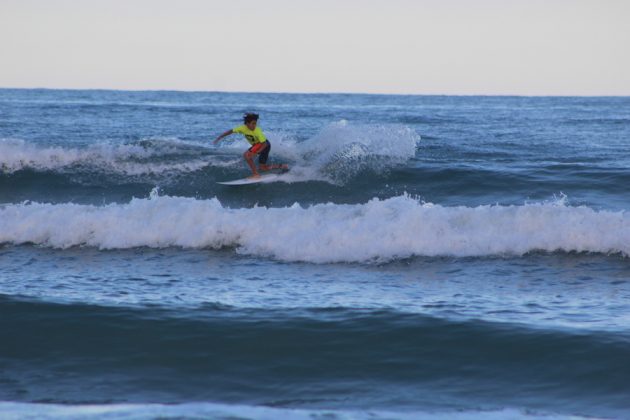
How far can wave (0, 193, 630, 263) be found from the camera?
10633 mm

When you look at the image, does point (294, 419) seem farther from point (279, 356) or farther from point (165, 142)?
point (165, 142)

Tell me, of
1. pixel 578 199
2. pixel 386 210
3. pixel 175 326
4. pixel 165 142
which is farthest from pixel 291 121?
pixel 175 326

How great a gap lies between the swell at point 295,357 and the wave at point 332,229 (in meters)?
3.05

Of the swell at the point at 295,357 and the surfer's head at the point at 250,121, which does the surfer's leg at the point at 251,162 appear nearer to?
the surfer's head at the point at 250,121

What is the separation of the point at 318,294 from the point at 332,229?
263cm

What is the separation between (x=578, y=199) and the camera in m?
15.0

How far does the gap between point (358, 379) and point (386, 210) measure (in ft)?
19.4

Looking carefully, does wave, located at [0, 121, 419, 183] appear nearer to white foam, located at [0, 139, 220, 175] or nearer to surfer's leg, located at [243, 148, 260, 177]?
white foam, located at [0, 139, 220, 175]

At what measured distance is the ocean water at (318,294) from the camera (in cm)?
580

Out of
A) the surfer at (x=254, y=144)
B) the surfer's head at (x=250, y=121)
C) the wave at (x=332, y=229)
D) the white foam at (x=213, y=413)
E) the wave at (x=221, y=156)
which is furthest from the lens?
the wave at (x=221, y=156)

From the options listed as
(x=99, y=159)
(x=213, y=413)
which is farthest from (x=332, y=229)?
(x=99, y=159)

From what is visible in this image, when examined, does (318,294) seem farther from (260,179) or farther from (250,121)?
(250,121)

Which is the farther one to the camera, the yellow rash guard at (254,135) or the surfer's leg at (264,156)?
the surfer's leg at (264,156)

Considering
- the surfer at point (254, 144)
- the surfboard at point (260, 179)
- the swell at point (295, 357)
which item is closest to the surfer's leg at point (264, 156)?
the surfer at point (254, 144)
